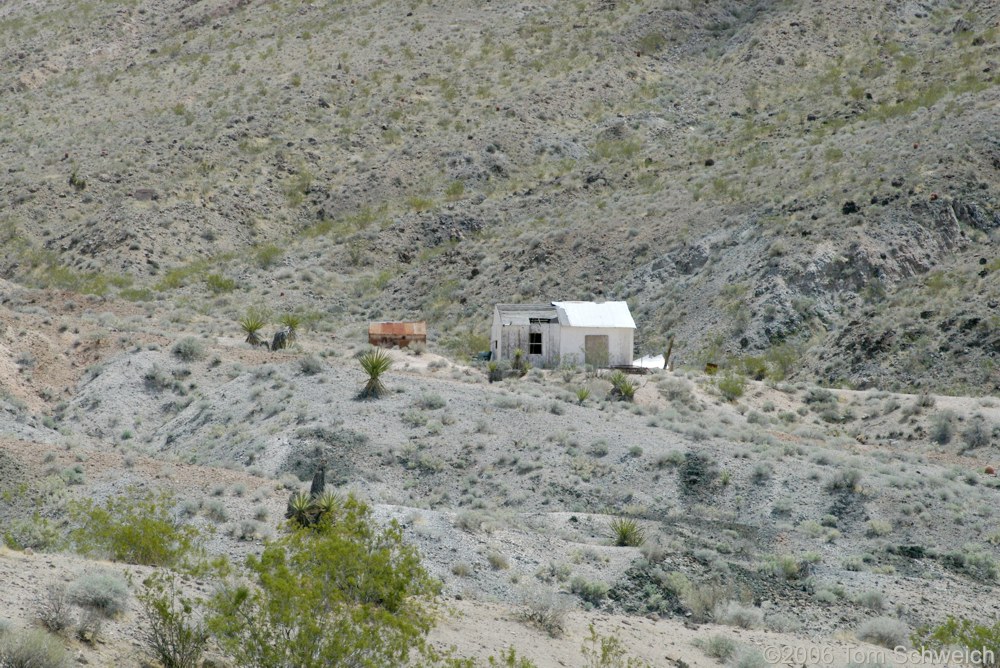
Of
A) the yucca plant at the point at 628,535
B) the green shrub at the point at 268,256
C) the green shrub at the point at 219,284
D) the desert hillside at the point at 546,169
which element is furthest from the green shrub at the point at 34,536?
the green shrub at the point at 268,256

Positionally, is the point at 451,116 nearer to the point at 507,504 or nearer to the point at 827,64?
the point at 827,64

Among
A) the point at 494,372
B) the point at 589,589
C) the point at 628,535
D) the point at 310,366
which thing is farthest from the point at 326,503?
the point at 494,372

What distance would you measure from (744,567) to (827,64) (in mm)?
52384

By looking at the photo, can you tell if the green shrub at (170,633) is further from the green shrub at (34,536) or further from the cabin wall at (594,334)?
the cabin wall at (594,334)

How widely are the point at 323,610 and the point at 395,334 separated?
105 feet

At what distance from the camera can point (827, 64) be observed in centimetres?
6569

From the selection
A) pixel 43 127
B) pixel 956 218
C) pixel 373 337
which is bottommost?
pixel 373 337

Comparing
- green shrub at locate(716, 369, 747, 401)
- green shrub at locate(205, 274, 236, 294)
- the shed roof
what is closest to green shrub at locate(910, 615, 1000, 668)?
green shrub at locate(716, 369, 747, 401)

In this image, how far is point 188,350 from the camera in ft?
118

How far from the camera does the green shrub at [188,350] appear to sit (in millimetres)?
35875

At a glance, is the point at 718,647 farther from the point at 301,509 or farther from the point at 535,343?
the point at 535,343

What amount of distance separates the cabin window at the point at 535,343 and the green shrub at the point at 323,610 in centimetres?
2813

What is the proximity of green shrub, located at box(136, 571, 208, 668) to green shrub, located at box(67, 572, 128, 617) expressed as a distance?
0.71 ft

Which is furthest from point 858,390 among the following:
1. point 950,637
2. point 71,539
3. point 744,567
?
point 71,539
